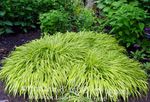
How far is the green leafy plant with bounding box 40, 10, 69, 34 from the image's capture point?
598cm

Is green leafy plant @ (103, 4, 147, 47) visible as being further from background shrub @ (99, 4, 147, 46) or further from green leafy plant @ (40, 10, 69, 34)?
green leafy plant @ (40, 10, 69, 34)

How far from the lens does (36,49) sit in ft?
16.1

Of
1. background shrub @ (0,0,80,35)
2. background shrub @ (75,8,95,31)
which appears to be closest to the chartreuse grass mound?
background shrub @ (75,8,95,31)

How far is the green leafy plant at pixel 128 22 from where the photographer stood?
5.31 meters

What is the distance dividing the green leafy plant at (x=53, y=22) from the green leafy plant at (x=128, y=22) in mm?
879

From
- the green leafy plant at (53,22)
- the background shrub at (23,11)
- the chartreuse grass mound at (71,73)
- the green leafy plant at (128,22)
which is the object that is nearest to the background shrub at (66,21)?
the green leafy plant at (53,22)

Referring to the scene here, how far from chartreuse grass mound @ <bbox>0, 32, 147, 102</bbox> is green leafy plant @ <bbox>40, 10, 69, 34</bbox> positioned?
94 centimetres

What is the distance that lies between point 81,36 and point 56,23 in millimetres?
734

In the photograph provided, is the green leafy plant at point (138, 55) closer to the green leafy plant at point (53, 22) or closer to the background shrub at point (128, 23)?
the background shrub at point (128, 23)

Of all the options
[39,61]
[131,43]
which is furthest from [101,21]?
[39,61]

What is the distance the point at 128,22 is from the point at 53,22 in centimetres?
139

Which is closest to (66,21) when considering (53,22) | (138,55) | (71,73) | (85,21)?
(53,22)

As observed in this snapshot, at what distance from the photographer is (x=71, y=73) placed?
4.51 metres

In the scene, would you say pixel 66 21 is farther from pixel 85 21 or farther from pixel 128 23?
pixel 128 23
